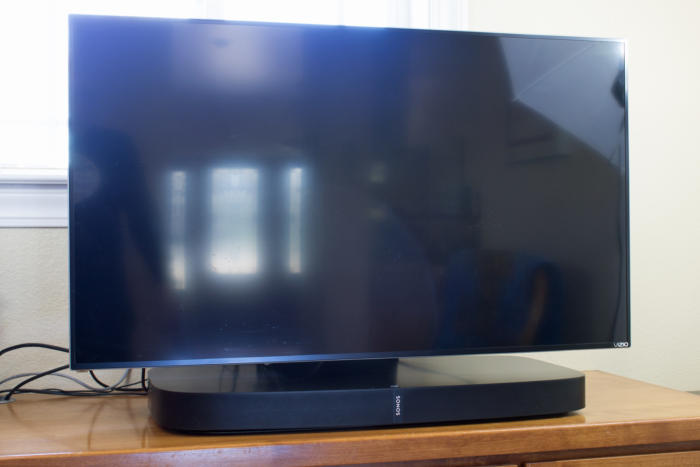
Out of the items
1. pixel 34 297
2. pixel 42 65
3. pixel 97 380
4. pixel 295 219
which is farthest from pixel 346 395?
pixel 42 65

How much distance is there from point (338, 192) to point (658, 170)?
949 millimetres

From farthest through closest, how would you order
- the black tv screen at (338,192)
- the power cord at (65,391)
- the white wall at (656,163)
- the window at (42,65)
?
the white wall at (656,163) < the window at (42,65) < the power cord at (65,391) < the black tv screen at (338,192)

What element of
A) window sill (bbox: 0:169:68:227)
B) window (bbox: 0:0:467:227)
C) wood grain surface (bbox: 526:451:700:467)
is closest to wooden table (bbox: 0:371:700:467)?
wood grain surface (bbox: 526:451:700:467)

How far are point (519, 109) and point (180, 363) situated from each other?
A: 28.2 inches

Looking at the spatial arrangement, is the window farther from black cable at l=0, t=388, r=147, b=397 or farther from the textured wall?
black cable at l=0, t=388, r=147, b=397

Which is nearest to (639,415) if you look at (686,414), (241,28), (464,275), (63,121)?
(686,414)

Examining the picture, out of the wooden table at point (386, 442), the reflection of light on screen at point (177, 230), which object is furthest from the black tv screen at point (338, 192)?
the wooden table at point (386, 442)

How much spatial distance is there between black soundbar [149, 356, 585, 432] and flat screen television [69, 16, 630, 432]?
0.04 metres

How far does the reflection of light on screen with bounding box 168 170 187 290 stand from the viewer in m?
0.86

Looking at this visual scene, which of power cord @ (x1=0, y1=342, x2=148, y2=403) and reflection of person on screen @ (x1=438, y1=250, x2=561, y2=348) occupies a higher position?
reflection of person on screen @ (x1=438, y1=250, x2=561, y2=348)

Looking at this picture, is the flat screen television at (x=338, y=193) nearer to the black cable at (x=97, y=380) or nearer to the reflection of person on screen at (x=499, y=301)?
the reflection of person on screen at (x=499, y=301)

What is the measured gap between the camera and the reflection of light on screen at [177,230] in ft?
2.82

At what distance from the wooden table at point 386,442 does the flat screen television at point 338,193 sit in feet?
0.38

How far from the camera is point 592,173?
3.26ft
